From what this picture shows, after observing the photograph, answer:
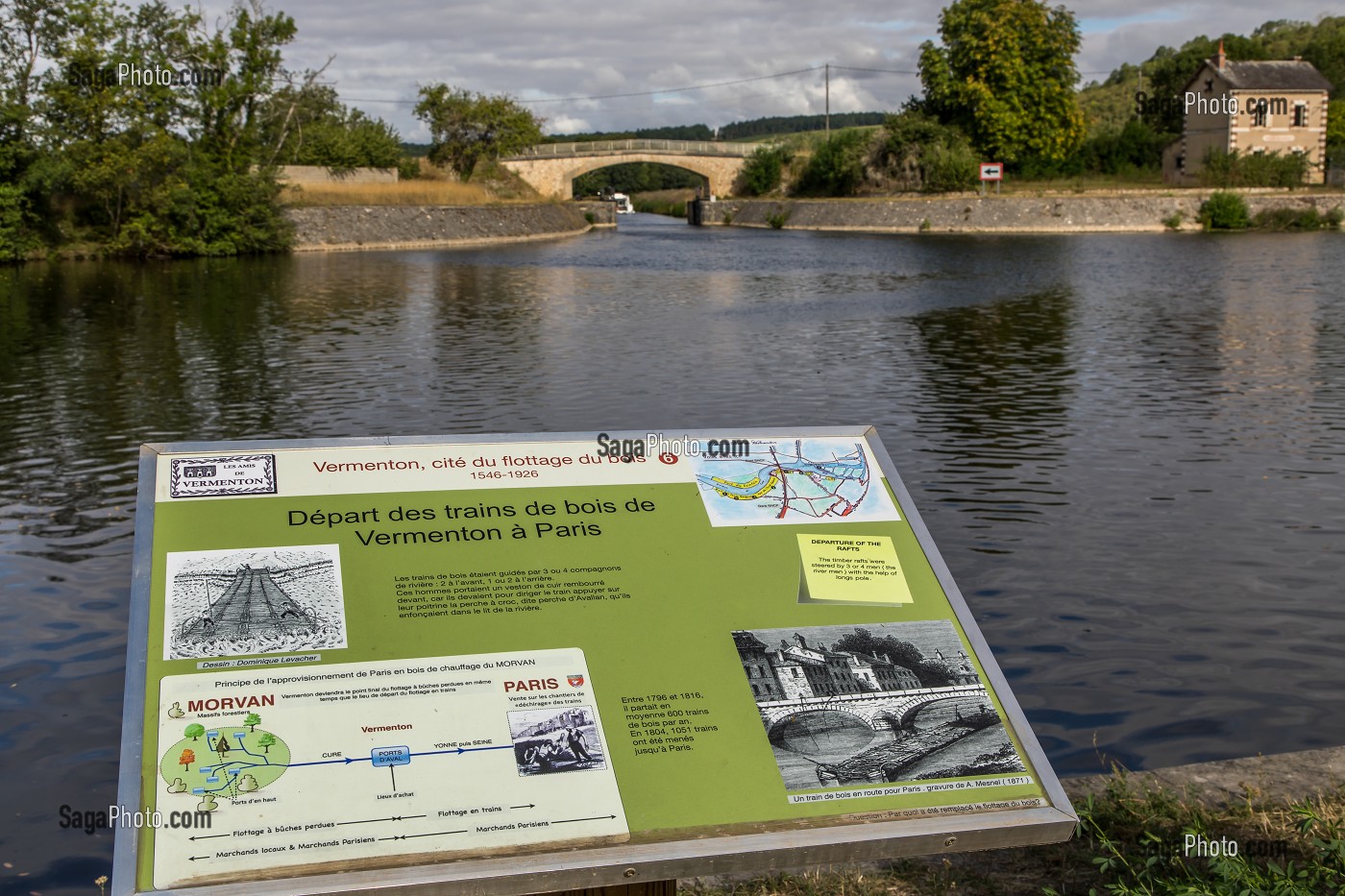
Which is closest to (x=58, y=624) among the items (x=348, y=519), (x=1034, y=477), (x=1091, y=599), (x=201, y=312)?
(x=348, y=519)

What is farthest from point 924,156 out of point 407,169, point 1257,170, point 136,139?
point 136,139

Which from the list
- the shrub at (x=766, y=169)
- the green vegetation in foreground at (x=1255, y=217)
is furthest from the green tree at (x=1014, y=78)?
the shrub at (x=766, y=169)

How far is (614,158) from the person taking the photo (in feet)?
311

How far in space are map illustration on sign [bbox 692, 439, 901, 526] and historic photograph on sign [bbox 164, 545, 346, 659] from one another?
1202 millimetres

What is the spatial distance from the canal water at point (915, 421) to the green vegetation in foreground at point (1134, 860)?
172 cm

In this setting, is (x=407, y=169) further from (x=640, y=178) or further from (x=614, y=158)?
(x=640, y=178)

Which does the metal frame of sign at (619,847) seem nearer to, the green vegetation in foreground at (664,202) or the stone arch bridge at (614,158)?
the stone arch bridge at (614,158)

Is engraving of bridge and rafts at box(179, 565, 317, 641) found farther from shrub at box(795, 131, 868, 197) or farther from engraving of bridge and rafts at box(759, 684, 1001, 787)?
shrub at box(795, 131, 868, 197)

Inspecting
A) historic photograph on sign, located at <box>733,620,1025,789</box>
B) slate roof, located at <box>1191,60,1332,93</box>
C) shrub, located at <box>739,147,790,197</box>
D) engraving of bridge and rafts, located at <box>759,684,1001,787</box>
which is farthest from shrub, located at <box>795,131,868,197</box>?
engraving of bridge and rafts, located at <box>759,684,1001,787</box>

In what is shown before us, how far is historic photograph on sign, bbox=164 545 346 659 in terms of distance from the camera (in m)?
3.28

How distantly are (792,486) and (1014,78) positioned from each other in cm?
7671

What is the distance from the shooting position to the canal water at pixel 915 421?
22.9ft

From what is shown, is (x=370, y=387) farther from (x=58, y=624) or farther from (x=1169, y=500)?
(x=1169, y=500)

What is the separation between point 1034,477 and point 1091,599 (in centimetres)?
341
